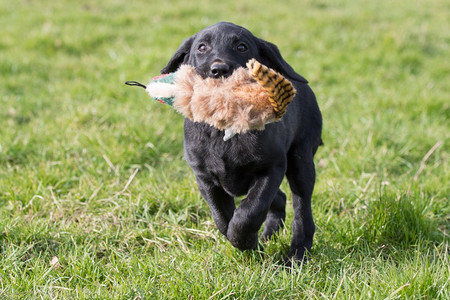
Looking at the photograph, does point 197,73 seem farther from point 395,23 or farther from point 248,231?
point 395,23

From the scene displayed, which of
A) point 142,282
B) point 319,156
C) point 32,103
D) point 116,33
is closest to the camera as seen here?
point 142,282

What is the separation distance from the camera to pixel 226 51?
288 cm

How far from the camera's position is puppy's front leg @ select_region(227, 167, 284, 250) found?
2730 mm

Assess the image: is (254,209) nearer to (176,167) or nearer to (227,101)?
(227,101)

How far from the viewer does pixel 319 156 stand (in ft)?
15.7

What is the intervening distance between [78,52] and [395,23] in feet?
15.4

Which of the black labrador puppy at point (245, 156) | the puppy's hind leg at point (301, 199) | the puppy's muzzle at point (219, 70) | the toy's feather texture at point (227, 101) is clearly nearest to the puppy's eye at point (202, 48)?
the black labrador puppy at point (245, 156)

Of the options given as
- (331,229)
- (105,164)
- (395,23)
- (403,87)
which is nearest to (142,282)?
(331,229)

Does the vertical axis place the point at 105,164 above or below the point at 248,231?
below

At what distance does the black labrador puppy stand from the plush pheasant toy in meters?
0.15

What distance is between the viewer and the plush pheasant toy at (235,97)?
2369mm

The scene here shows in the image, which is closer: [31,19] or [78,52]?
[78,52]

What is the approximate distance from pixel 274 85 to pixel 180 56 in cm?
94

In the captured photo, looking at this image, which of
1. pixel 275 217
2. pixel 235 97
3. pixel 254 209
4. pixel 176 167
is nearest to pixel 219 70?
pixel 235 97
